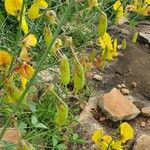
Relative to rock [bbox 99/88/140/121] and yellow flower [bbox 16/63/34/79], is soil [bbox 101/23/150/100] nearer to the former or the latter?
rock [bbox 99/88/140/121]

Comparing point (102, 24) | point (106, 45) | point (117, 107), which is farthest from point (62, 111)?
point (117, 107)

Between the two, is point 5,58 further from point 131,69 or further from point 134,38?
point 134,38

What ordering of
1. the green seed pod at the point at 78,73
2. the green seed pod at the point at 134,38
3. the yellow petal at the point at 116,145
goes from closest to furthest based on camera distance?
the green seed pod at the point at 78,73, the yellow petal at the point at 116,145, the green seed pod at the point at 134,38

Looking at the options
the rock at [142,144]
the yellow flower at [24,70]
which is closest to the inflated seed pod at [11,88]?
the yellow flower at [24,70]

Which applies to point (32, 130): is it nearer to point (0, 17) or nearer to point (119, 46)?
point (0, 17)

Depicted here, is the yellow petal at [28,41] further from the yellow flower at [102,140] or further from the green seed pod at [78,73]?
the yellow flower at [102,140]

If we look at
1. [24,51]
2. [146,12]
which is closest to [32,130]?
[24,51]

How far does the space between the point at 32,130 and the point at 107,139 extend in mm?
451

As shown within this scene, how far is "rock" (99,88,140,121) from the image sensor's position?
3.04 m

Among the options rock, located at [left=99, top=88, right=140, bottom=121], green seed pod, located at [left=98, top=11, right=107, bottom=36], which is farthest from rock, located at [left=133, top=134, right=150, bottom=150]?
green seed pod, located at [left=98, top=11, right=107, bottom=36]

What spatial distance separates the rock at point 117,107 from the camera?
304 centimetres

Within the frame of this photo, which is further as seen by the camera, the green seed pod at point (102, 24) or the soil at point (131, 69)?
the soil at point (131, 69)

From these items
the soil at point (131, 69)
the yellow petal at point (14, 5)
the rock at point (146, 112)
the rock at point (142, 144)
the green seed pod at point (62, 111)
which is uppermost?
the yellow petal at point (14, 5)

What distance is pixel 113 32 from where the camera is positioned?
173 inches
